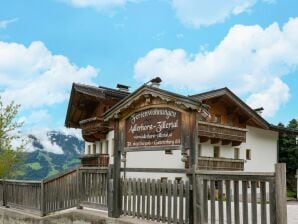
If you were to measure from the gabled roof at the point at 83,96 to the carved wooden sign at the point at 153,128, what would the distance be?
1966cm

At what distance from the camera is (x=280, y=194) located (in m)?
7.65

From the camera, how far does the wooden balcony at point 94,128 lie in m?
31.8

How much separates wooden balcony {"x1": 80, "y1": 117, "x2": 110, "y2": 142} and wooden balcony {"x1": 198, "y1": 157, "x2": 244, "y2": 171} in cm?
775

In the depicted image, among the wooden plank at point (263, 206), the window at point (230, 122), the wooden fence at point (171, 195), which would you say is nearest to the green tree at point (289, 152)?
the window at point (230, 122)

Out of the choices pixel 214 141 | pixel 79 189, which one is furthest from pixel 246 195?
pixel 214 141

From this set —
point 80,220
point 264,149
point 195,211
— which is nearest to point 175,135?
point 195,211

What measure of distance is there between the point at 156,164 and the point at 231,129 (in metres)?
5.66

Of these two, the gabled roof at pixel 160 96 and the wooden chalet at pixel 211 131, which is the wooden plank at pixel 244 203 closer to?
the gabled roof at pixel 160 96

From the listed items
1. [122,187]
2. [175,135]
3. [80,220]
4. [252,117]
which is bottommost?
[80,220]

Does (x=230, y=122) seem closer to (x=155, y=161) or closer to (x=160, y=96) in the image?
(x=155, y=161)

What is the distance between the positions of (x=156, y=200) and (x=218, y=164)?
60.5ft

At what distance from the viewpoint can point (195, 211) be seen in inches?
364

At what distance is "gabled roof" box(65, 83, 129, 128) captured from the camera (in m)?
31.3

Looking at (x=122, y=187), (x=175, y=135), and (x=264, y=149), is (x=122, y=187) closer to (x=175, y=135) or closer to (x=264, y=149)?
(x=175, y=135)
